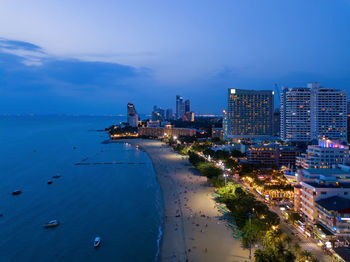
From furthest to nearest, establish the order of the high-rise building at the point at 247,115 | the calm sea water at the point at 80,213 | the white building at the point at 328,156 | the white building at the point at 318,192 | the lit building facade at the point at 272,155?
the high-rise building at the point at 247,115
the lit building facade at the point at 272,155
the white building at the point at 328,156
the white building at the point at 318,192
the calm sea water at the point at 80,213

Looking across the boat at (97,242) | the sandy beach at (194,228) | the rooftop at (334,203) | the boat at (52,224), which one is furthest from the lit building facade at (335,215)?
the boat at (52,224)

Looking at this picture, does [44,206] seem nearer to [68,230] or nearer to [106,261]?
[68,230]

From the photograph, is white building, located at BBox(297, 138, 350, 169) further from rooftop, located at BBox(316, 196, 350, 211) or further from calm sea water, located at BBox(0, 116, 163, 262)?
calm sea water, located at BBox(0, 116, 163, 262)

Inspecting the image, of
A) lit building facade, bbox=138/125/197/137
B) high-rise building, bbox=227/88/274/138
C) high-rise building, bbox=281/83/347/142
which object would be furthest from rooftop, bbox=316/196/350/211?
lit building facade, bbox=138/125/197/137

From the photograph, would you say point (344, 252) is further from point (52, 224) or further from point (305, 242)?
point (52, 224)

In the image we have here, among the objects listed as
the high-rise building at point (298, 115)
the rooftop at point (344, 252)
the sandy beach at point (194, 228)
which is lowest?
the sandy beach at point (194, 228)

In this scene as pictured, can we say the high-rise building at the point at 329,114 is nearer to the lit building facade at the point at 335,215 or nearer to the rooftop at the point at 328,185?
the rooftop at the point at 328,185

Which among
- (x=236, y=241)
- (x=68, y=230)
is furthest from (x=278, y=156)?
(x=68, y=230)

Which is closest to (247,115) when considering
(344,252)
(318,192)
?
(318,192)
